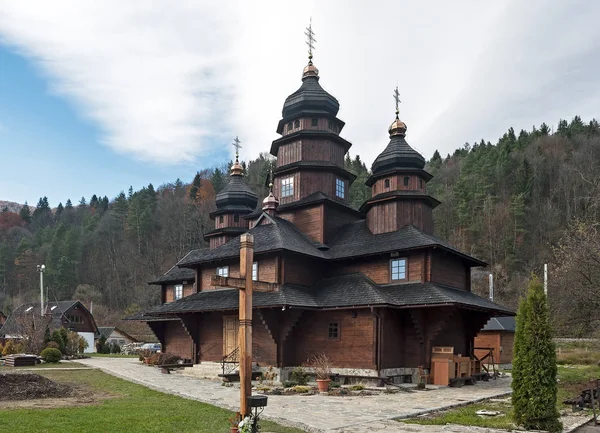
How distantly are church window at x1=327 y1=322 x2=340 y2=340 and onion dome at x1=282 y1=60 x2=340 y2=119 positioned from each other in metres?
9.78

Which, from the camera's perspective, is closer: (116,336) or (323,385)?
(323,385)

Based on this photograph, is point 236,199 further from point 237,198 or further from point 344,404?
point 344,404

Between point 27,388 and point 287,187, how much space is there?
13.6 metres

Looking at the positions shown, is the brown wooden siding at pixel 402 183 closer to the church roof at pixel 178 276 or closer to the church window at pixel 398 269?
the church window at pixel 398 269

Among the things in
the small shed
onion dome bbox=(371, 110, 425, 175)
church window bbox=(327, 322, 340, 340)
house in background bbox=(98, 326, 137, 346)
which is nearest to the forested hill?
house in background bbox=(98, 326, 137, 346)

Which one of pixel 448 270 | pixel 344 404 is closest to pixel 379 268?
pixel 448 270

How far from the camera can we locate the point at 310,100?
24266mm

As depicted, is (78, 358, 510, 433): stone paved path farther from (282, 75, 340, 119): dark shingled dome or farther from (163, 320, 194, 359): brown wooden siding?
(282, 75, 340, 119): dark shingled dome

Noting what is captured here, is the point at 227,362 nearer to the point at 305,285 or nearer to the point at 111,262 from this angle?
the point at 305,285

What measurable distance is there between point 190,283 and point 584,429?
2148 centimetres

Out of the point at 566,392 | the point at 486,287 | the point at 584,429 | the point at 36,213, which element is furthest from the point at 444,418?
the point at 36,213

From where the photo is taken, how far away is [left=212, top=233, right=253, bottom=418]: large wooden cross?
314 inches

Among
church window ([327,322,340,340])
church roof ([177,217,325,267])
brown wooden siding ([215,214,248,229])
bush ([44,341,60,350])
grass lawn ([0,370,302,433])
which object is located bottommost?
bush ([44,341,60,350])

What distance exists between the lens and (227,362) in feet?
66.7
